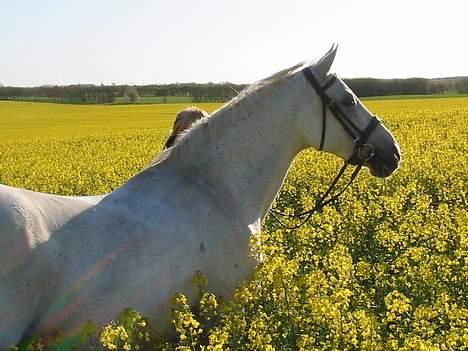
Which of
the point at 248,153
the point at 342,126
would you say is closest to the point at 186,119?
the point at 248,153

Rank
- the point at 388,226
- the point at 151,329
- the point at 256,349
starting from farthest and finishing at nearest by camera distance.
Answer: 1. the point at 388,226
2. the point at 151,329
3. the point at 256,349

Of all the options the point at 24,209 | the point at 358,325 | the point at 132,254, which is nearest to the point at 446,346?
the point at 358,325

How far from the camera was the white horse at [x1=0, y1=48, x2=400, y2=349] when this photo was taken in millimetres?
3971

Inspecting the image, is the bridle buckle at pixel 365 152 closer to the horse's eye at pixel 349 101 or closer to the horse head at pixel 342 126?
the horse head at pixel 342 126

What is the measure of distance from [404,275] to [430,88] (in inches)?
3104

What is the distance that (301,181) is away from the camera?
1100cm

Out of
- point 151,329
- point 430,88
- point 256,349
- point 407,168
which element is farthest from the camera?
point 430,88

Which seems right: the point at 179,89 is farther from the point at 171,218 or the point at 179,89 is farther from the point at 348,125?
the point at 171,218

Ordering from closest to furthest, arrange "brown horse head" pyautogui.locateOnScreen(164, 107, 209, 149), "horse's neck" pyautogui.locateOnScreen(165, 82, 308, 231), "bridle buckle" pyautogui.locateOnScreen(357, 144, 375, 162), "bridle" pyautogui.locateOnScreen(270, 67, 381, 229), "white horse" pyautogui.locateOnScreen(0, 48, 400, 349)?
"white horse" pyautogui.locateOnScreen(0, 48, 400, 349), "horse's neck" pyautogui.locateOnScreen(165, 82, 308, 231), "bridle" pyautogui.locateOnScreen(270, 67, 381, 229), "bridle buckle" pyautogui.locateOnScreen(357, 144, 375, 162), "brown horse head" pyautogui.locateOnScreen(164, 107, 209, 149)

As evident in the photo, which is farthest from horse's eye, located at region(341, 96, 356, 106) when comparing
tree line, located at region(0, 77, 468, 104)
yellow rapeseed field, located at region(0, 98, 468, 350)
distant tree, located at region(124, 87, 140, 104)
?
distant tree, located at region(124, 87, 140, 104)

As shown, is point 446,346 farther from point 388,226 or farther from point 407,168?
point 407,168

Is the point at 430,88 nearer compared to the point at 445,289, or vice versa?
the point at 445,289

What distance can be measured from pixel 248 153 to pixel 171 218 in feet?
3.06

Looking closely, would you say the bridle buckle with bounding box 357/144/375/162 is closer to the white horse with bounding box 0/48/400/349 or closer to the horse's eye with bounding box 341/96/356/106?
the white horse with bounding box 0/48/400/349
